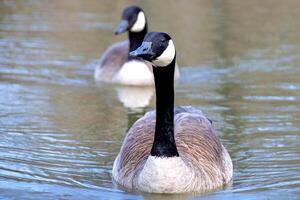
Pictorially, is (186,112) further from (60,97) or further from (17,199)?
(60,97)

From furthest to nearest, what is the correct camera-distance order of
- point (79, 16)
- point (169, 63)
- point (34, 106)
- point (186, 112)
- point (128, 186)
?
1. point (79, 16)
2. point (34, 106)
3. point (186, 112)
4. point (128, 186)
5. point (169, 63)

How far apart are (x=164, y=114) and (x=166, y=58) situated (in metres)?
0.65

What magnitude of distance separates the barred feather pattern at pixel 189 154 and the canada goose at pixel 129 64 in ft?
19.8

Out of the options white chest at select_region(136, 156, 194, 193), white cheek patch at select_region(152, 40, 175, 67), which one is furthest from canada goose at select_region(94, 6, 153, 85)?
white cheek patch at select_region(152, 40, 175, 67)

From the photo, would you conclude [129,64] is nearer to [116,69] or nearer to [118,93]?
[116,69]

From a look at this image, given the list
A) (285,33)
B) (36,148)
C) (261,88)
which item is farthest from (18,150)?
(285,33)

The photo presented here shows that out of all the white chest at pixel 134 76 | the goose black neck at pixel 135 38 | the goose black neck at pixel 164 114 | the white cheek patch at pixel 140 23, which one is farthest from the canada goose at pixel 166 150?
the white cheek patch at pixel 140 23

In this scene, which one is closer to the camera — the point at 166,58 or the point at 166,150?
the point at 166,58

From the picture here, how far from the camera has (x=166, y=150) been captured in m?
8.54

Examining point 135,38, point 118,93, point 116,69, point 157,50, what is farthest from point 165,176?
point 135,38

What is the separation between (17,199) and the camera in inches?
342

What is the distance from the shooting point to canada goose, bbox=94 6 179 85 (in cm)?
1579

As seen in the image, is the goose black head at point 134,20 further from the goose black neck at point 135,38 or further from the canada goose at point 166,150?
the canada goose at point 166,150

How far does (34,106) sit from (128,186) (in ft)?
14.7
